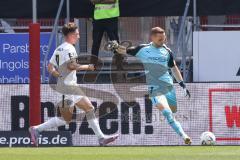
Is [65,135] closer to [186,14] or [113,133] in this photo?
[113,133]

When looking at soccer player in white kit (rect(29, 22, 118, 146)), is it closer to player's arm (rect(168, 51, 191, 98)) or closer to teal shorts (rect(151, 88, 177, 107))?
teal shorts (rect(151, 88, 177, 107))

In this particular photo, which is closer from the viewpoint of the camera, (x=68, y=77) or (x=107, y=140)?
(x=107, y=140)

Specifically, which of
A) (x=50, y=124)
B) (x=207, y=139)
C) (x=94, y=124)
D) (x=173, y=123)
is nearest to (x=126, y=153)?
(x=173, y=123)

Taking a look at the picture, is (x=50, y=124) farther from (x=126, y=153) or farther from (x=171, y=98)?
(x=126, y=153)

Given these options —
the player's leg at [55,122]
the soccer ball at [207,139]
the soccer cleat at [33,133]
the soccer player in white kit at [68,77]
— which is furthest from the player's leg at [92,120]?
the soccer ball at [207,139]

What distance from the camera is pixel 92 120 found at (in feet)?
59.7

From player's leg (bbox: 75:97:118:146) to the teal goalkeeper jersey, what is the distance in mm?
1087

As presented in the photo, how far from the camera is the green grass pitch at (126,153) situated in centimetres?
1466

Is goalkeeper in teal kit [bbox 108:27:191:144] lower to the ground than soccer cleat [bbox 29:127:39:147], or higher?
higher

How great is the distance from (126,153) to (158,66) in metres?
3.01

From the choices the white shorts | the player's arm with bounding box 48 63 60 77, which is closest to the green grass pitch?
the white shorts

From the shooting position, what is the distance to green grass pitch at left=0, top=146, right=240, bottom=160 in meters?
14.7

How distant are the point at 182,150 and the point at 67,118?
2827mm

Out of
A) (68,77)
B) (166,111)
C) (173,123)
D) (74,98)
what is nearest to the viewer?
(173,123)
